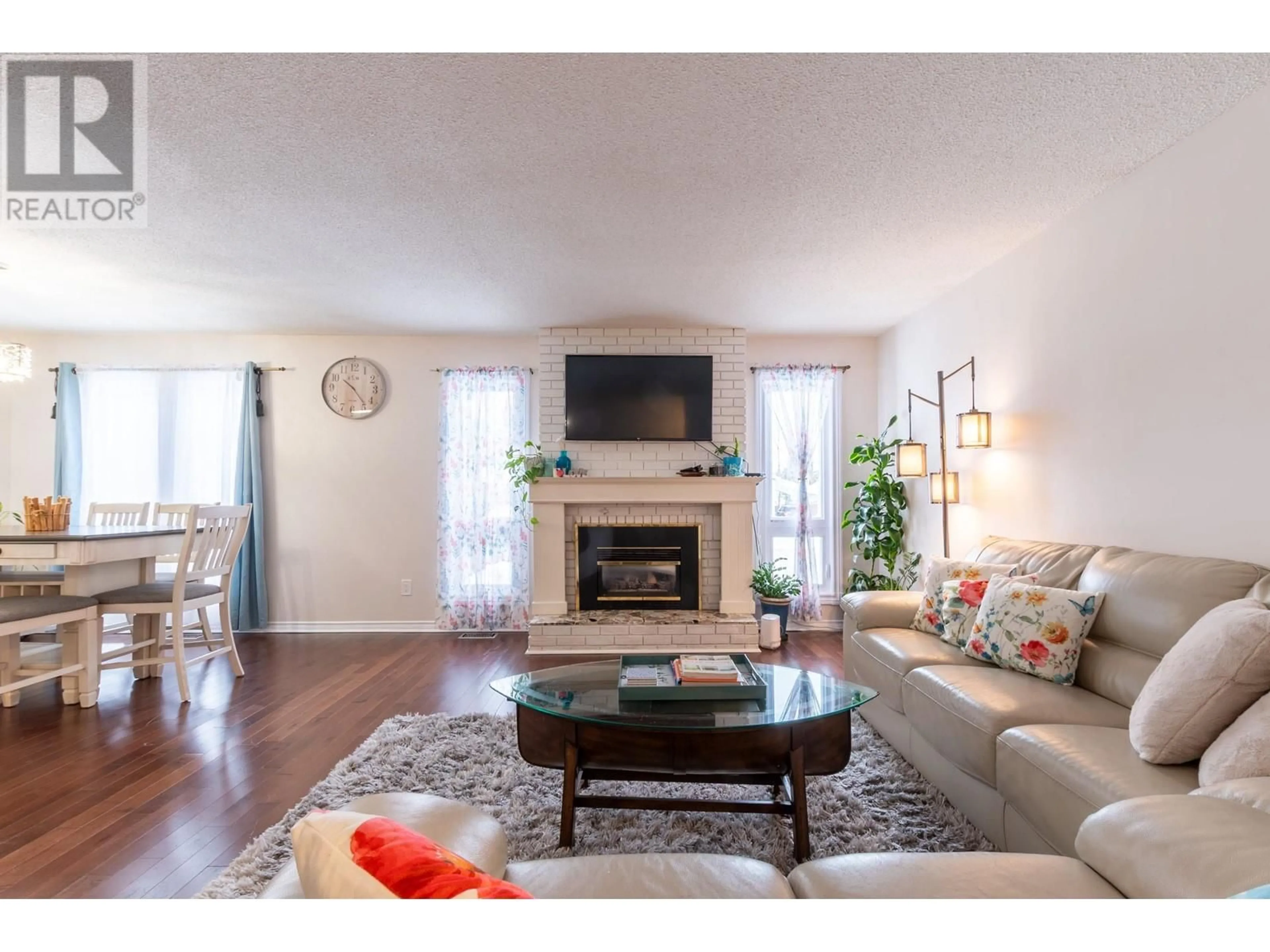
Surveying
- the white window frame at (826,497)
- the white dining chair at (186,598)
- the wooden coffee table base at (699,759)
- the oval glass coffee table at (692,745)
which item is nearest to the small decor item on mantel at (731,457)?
the white window frame at (826,497)

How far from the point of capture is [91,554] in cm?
331

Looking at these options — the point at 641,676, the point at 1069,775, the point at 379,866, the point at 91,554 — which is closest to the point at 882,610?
the point at 641,676

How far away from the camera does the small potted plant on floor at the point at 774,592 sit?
16.0 ft

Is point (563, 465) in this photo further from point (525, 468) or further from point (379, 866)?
point (379, 866)

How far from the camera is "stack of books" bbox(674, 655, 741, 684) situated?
2.17m

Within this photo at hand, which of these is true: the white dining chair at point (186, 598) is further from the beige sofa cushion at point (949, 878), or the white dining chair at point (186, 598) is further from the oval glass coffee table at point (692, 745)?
the beige sofa cushion at point (949, 878)

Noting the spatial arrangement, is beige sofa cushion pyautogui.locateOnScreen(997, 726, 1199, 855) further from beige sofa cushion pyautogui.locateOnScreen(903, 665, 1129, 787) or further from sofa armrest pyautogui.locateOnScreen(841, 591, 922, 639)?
sofa armrest pyautogui.locateOnScreen(841, 591, 922, 639)

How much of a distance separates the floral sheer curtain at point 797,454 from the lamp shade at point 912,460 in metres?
1.12

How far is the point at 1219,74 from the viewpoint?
1948mm

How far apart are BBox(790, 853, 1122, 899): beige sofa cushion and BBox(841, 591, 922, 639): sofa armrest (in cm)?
200

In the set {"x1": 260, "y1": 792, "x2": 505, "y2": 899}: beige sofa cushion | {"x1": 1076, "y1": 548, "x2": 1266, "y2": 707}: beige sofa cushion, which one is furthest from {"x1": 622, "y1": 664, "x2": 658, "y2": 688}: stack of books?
{"x1": 1076, "y1": 548, "x2": 1266, "y2": 707}: beige sofa cushion

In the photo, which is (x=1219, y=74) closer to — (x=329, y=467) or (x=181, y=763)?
(x=181, y=763)

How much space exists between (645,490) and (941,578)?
2.38m

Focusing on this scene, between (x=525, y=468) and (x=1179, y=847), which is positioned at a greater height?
(x=525, y=468)
